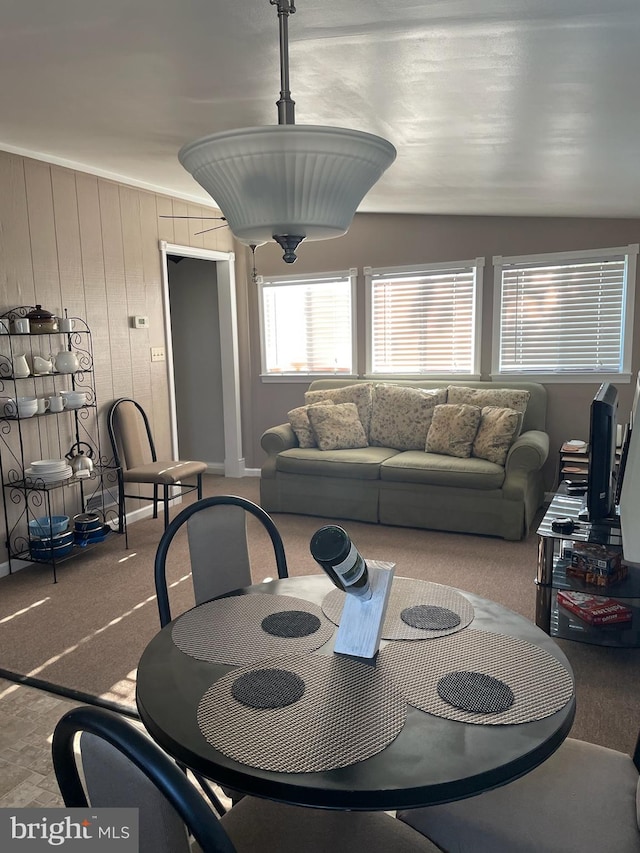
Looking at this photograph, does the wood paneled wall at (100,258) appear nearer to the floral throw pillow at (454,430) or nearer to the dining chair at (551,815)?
the floral throw pillow at (454,430)

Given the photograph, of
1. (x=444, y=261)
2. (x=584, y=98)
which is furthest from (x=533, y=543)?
(x=584, y=98)

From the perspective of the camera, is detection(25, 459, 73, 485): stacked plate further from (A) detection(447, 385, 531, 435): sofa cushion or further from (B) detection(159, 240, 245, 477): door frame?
(A) detection(447, 385, 531, 435): sofa cushion

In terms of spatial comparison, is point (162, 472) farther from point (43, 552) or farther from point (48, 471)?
point (43, 552)

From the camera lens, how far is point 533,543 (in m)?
4.36

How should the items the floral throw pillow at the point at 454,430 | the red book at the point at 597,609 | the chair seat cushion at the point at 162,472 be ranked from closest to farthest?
the red book at the point at 597,609, the chair seat cushion at the point at 162,472, the floral throw pillow at the point at 454,430

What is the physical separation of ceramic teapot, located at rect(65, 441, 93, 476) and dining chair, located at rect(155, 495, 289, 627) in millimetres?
2303

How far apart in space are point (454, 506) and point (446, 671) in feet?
10.5

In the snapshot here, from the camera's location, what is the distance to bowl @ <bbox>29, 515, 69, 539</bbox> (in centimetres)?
394

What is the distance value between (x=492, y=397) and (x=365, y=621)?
3786mm

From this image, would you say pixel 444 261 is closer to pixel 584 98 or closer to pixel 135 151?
pixel 135 151

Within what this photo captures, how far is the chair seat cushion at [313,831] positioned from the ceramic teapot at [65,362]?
3.34 metres

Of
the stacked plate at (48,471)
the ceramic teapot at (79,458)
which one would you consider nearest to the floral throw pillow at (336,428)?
the ceramic teapot at (79,458)

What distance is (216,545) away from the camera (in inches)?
83.8

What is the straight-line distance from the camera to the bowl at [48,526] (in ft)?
12.9
